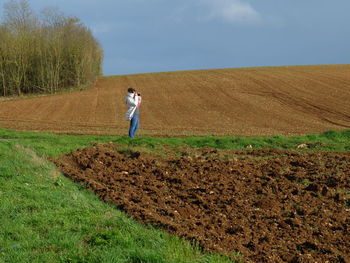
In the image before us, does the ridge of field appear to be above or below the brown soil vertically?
above

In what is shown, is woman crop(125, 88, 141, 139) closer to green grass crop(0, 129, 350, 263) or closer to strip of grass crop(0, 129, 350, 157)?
strip of grass crop(0, 129, 350, 157)

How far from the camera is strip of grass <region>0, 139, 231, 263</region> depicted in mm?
4805

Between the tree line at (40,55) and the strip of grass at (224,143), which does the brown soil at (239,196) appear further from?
the tree line at (40,55)

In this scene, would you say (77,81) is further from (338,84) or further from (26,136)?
(26,136)

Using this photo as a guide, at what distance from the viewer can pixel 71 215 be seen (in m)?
6.40

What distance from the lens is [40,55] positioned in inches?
1981

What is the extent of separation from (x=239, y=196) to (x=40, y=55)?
46.8 meters

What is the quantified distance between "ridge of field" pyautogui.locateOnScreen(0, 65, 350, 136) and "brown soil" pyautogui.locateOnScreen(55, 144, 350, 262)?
395 inches

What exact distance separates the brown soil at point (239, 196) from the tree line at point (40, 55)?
40491mm

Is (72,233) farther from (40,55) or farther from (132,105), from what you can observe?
(40,55)

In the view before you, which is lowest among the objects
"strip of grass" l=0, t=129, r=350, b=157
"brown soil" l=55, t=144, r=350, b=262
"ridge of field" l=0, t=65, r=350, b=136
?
"brown soil" l=55, t=144, r=350, b=262

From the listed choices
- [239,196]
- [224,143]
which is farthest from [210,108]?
[239,196]

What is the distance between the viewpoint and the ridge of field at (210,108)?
25219 millimetres

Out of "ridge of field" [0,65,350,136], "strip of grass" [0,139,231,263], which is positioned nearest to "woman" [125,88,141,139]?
"ridge of field" [0,65,350,136]
